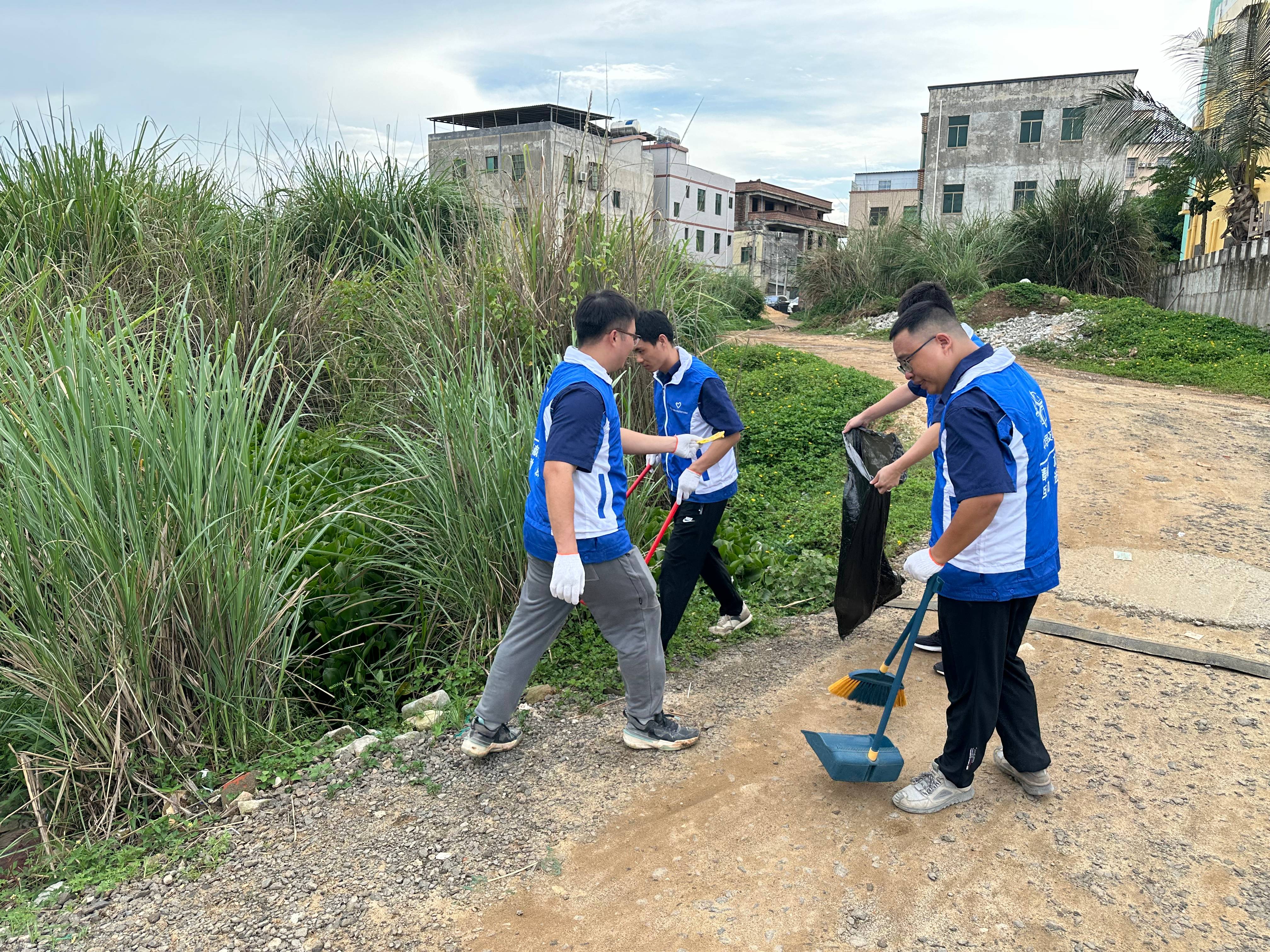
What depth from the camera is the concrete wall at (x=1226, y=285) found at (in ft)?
49.1

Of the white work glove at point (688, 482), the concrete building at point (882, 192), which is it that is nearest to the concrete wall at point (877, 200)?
the concrete building at point (882, 192)

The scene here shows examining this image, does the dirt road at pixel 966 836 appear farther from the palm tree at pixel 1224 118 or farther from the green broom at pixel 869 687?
the palm tree at pixel 1224 118

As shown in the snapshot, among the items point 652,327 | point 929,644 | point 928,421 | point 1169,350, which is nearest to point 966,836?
point 929,644

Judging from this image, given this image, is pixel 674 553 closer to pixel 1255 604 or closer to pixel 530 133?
pixel 1255 604

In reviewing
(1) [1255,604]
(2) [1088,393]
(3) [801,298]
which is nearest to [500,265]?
(1) [1255,604]

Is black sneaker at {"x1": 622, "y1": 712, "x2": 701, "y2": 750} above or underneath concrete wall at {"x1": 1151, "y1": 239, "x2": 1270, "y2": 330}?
underneath

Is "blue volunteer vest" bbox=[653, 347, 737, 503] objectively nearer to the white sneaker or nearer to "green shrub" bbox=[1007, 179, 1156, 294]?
the white sneaker

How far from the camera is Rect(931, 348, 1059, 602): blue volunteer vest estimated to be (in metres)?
2.72

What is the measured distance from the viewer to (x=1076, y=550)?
5902mm

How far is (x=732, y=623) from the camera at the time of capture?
4.75 metres

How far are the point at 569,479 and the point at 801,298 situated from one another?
23683 millimetres

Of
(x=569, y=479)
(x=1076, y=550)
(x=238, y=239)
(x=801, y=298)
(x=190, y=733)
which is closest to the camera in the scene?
(x=569, y=479)

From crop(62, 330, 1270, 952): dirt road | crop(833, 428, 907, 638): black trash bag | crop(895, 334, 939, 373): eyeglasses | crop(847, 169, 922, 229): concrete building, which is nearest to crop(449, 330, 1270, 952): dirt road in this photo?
crop(62, 330, 1270, 952): dirt road

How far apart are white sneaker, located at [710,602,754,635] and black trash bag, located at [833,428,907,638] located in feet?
1.93
